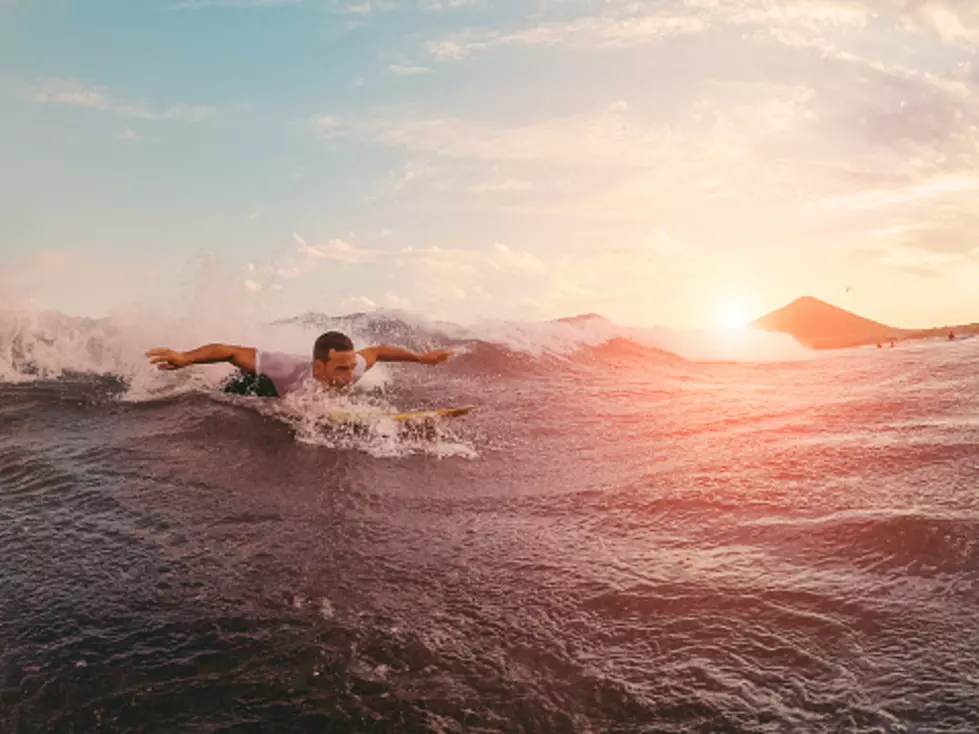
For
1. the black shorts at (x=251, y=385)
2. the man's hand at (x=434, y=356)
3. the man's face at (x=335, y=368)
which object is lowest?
the black shorts at (x=251, y=385)

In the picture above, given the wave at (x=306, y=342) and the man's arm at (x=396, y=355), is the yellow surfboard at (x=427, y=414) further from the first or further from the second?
the wave at (x=306, y=342)

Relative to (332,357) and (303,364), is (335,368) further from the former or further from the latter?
(303,364)

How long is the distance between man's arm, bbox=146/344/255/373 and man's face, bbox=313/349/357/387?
2.90 feet

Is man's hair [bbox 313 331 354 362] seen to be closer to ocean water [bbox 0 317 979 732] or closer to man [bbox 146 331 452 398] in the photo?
man [bbox 146 331 452 398]

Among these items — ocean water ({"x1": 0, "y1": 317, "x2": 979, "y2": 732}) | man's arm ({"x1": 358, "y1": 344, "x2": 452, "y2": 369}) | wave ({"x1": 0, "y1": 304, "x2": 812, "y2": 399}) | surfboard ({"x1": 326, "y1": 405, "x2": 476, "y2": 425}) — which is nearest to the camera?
ocean water ({"x1": 0, "y1": 317, "x2": 979, "y2": 732})

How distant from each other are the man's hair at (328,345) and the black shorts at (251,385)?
904 mm

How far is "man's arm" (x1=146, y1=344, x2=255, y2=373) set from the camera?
7.81m

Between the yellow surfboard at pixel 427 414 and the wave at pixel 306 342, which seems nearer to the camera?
the yellow surfboard at pixel 427 414

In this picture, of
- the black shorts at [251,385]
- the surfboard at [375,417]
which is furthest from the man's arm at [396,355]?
the black shorts at [251,385]

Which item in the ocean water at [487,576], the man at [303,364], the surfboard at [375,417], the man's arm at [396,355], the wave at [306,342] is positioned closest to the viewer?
the ocean water at [487,576]

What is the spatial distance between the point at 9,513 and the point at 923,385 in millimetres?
14626

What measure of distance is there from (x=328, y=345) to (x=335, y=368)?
347 millimetres

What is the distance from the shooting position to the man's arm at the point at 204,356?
781 centimetres

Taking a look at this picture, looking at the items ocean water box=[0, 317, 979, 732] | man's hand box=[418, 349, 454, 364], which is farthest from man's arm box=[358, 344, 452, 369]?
ocean water box=[0, 317, 979, 732]
